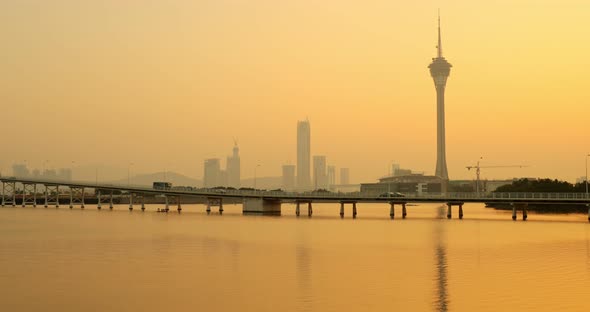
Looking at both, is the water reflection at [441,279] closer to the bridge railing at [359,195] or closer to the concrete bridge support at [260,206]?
the bridge railing at [359,195]

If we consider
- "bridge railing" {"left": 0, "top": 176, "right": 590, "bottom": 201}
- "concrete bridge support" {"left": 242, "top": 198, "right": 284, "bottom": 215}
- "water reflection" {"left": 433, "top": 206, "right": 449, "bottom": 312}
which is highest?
"bridge railing" {"left": 0, "top": 176, "right": 590, "bottom": 201}

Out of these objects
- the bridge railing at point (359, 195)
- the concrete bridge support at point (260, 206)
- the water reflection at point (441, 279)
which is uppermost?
the bridge railing at point (359, 195)

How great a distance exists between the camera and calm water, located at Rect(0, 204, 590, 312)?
121 ft

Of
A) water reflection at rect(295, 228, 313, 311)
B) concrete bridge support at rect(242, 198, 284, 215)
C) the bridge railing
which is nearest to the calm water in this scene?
water reflection at rect(295, 228, 313, 311)

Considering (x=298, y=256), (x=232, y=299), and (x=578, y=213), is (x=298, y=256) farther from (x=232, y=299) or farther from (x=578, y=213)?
(x=578, y=213)

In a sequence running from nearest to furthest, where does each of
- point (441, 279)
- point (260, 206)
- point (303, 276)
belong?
point (441, 279)
point (303, 276)
point (260, 206)

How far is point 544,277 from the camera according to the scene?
155ft

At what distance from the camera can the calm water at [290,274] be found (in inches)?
1454

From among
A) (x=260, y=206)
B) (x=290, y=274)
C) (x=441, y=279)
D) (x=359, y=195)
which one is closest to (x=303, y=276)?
(x=290, y=274)

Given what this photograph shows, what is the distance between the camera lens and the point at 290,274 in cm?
4831

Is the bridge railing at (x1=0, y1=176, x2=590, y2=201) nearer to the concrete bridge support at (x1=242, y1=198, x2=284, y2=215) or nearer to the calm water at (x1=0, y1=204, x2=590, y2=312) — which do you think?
the concrete bridge support at (x1=242, y1=198, x2=284, y2=215)

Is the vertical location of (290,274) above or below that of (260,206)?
below

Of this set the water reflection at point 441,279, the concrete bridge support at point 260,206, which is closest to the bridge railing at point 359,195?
the concrete bridge support at point 260,206

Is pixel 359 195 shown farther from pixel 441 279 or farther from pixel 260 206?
pixel 441 279
